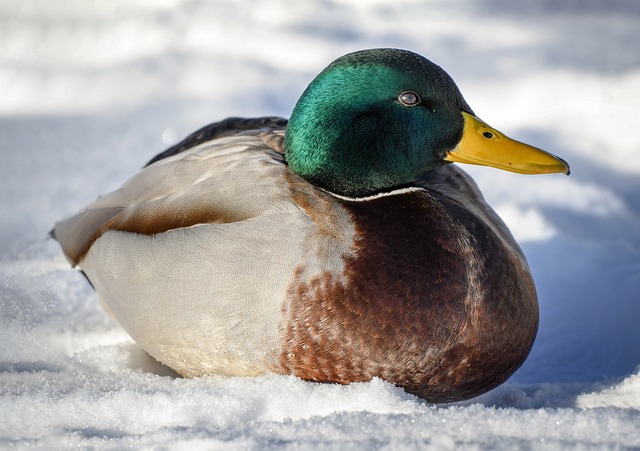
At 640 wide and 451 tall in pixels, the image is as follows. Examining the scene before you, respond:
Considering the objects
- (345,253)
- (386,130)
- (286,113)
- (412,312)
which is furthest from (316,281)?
(286,113)

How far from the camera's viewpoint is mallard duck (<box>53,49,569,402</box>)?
7.84ft

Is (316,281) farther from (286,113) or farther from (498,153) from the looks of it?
(286,113)

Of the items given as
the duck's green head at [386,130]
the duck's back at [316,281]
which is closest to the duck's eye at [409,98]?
the duck's green head at [386,130]

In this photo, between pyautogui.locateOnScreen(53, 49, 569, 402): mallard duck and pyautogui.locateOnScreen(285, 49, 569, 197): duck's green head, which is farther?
pyautogui.locateOnScreen(285, 49, 569, 197): duck's green head

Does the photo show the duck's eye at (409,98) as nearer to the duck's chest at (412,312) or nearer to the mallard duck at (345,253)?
the mallard duck at (345,253)

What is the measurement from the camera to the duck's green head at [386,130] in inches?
101

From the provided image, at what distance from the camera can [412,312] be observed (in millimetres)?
2375

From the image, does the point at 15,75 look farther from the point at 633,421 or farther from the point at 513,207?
the point at 633,421

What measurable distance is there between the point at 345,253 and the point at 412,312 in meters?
0.26

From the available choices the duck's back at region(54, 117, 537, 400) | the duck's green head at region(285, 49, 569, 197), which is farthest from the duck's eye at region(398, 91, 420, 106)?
the duck's back at region(54, 117, 537, 400)

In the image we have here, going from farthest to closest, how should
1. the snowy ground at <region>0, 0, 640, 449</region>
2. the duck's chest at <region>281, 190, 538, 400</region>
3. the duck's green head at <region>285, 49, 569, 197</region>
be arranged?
the duck's green head at <region>285, 49, 569, 197</region> < the duck's chest at <region>281, 190, 538, 400</region> < the snowy ground at <region>0, 0, 640, 449</region>

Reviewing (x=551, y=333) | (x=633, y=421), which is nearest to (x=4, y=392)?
(x=633, y=421)

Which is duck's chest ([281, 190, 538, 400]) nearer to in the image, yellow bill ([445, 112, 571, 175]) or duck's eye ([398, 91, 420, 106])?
yellow bill ([445, 112, 571, 175])

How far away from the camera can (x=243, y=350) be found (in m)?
2.49
